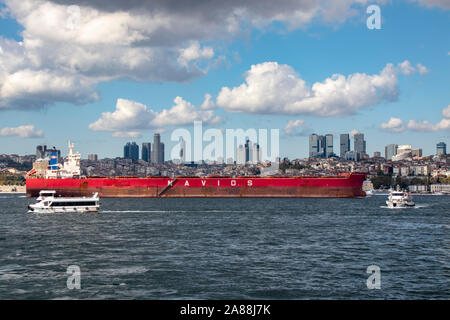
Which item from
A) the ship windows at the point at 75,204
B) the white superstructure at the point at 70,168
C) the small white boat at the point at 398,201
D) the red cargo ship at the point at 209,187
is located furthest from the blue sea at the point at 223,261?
the white superstructure at the point at 70,168

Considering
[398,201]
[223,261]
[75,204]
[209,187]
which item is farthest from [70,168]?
[223,261]

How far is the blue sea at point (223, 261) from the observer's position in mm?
20109

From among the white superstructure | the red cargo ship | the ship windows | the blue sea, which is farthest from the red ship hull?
the blue sea

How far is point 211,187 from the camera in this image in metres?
104

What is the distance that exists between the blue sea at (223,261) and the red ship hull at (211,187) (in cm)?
5464

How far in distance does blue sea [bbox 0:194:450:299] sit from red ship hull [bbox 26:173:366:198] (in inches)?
2151

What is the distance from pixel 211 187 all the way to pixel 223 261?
252ft

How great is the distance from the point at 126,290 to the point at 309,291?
8.22m

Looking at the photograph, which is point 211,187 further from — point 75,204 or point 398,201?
point 75,204

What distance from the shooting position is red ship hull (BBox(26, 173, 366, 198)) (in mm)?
102938

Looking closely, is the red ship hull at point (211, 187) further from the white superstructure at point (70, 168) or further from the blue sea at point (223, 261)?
the blue sea at point (223, 261)
